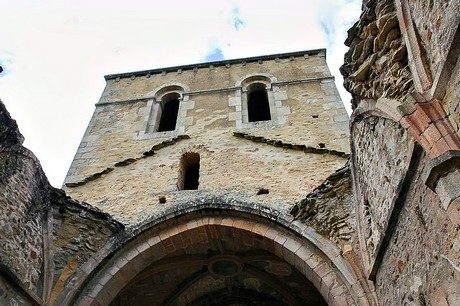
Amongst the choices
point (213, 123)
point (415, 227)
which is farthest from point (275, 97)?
point (415, 227)

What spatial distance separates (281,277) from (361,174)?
253 centimetres

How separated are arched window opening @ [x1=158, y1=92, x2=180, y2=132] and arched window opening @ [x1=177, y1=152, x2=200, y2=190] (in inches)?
70.6

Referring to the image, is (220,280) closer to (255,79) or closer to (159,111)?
(159,111)

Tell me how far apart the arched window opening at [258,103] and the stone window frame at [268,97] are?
4.2 inches

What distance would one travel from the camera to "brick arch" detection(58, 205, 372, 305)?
474 cm

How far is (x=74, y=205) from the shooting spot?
546 cm

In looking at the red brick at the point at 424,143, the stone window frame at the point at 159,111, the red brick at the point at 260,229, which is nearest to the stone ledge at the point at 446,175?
the red brick at the point at 424,143

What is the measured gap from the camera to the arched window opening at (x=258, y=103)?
876 cm

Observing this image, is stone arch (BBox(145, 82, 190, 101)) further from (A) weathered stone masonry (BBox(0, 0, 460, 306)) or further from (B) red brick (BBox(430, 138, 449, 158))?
(B) red brick (BBox(430, 138, 449, 158))

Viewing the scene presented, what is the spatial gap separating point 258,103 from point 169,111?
191 centimetres

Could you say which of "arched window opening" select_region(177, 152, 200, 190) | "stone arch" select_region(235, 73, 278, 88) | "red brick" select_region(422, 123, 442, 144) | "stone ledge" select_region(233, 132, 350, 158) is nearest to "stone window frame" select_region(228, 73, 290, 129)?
"stone arch" select_region(235, 73, 278, 88)

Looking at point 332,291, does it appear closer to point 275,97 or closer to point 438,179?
point 438,179

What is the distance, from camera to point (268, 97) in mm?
8875

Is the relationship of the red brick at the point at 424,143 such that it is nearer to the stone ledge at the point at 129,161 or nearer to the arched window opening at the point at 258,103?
the stone ledge at the point at 129,161
